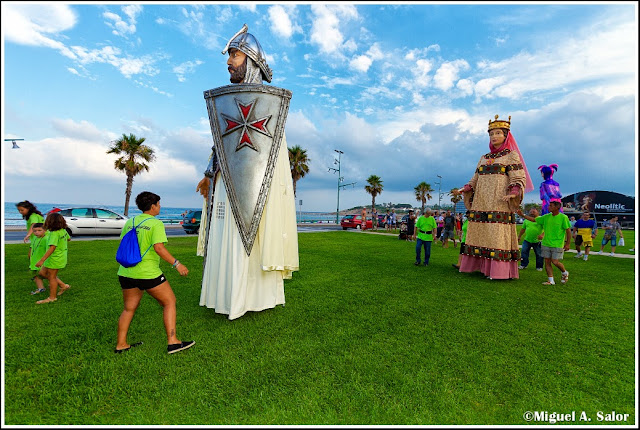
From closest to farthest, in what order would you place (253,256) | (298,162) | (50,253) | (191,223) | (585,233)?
1. (253,256)
2. (50,253)
3. (585,233)
4. (191,223)
5. (298,162)

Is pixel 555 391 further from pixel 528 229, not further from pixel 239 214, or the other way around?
pixel 528 229

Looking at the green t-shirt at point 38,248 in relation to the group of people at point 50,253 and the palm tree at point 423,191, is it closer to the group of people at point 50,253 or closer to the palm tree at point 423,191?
the group of people at point 50,253

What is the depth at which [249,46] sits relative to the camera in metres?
4.22

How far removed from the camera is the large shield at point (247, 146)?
13.2 feet

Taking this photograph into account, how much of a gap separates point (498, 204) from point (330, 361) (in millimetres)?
5696

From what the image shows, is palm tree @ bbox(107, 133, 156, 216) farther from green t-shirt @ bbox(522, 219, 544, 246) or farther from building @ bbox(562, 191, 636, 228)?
building @ bbox(562, 191, 636, 228)

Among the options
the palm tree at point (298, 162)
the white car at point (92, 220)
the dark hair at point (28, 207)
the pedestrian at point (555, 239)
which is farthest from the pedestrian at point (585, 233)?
the palm tree at point (298, 162)

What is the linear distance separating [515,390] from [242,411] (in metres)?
2.26

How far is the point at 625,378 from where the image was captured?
8.88 feet

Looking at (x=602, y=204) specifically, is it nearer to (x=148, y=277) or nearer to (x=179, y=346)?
(x=179, y=346)

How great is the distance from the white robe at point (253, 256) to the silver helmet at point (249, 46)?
1168 mm

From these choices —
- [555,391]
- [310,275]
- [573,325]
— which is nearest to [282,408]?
[555,391]

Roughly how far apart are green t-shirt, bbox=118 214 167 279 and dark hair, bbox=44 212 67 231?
126 inches

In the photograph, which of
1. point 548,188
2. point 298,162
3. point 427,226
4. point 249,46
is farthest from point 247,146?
point 298,162
